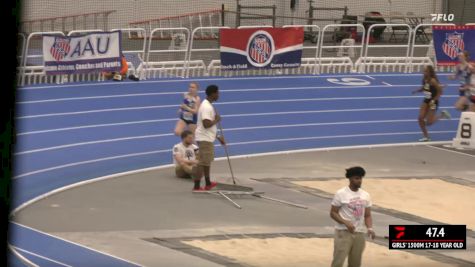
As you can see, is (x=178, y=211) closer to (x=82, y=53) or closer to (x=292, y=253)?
(x=292, y=253)

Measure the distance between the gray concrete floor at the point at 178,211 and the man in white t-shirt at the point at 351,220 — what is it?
6.99 ft

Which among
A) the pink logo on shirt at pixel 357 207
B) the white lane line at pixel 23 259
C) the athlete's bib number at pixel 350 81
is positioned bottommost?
the white lane line at pixel 23 259

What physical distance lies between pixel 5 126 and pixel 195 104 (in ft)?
45.2

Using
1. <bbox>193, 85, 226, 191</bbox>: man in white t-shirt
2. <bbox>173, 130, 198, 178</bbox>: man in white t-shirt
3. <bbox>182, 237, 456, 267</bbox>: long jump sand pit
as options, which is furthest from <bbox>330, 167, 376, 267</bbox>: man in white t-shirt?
<bbox>173, 130, 198, 178</bbox>: man in white t-shirt

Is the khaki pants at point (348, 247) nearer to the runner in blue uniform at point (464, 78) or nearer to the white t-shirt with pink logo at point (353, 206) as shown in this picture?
the white t-shirt with pink logo at point (353, 206)

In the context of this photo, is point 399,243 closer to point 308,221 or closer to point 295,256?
point 295,256

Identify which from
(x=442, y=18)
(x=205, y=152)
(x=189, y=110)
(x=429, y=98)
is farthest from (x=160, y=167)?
(x=442, y=18)

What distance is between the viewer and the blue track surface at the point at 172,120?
60.3 feet

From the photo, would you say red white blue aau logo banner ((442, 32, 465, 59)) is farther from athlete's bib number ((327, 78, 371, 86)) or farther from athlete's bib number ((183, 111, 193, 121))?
athlete's bib number ((183, 111, 193, 121))

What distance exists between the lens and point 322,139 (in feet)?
72.6

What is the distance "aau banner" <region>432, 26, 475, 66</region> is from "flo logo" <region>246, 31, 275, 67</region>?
4829mm

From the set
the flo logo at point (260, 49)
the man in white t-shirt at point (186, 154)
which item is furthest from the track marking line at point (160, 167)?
the flo logo at point (260, 49)

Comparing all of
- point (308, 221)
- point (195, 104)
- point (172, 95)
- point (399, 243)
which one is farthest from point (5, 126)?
point (172, 95)

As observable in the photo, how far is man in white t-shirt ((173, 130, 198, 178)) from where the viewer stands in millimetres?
17062
